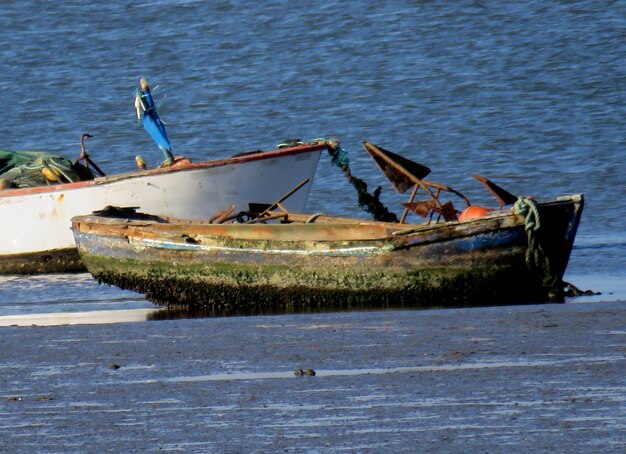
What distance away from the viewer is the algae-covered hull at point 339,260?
13758 mm

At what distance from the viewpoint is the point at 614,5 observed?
33.4 meters

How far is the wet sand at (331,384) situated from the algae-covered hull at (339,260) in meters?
Answer: 0.63

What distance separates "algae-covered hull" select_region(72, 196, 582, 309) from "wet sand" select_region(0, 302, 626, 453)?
632 mm

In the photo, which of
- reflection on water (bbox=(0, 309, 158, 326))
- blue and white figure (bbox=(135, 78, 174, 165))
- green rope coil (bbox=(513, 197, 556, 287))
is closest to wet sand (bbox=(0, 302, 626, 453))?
green rope coil (bbox=(513, 197, 556, 287))

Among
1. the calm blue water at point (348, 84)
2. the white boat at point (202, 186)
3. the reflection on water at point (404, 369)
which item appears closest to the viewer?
the reflection on water at point (404, 369)

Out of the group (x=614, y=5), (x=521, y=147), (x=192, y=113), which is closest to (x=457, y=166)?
(x=521, y=147)

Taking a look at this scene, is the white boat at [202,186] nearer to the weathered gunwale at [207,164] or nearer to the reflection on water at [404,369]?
the weathered gunwale at [207,164]

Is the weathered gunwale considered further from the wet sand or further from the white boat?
the wet sand

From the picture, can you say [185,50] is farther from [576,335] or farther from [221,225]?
[576,335]

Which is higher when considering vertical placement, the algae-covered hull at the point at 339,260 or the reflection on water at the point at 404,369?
the algae-covered hull at the point at 339,260

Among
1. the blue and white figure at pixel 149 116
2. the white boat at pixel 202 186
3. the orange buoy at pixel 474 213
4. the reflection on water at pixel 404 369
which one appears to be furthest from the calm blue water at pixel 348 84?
the reflection on water at pixel 404 369

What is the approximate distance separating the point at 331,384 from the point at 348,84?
20.9 meters

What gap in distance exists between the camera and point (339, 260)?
1425 centimetres

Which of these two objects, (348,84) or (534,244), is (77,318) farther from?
(348,84)
